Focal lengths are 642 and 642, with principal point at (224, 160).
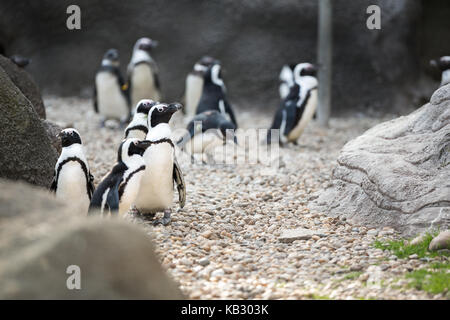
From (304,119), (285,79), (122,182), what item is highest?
(285,79)

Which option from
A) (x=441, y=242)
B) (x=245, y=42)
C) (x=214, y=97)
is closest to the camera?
(x=441, y=242)

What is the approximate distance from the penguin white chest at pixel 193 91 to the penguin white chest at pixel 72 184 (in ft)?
20.0

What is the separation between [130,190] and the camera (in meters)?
4.50

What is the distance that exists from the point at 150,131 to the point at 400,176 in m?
1.95

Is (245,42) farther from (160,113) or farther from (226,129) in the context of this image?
(160,113)

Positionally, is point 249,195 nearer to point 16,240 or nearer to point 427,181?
point 427,181

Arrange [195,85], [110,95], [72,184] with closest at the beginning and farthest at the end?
[72,184], [110,95], [195,85]

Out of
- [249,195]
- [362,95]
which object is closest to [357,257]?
[249,195]

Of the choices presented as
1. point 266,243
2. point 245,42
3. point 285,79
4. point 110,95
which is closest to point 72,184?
point 266,243

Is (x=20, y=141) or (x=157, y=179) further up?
(x=20, y=141)

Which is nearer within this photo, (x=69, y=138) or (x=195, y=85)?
(x=69, y=138)

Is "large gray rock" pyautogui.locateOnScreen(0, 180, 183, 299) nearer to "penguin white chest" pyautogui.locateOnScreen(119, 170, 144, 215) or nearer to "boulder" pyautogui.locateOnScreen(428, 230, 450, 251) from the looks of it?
"penguin white chest" pyautogui.locateOnScreen(119, 170, 144, 215)

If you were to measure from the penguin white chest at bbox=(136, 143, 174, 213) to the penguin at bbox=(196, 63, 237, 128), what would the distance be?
13.7 feet

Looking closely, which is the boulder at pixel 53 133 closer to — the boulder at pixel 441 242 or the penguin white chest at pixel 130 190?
the penguin white chest at pixel 130 190
